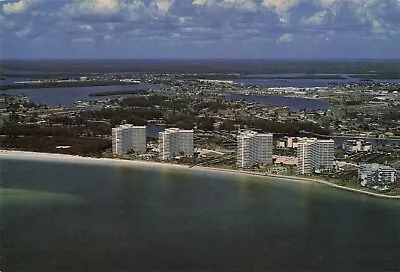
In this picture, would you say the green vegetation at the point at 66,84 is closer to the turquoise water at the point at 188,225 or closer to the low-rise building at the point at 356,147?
the turquoise water at the point at 188,225

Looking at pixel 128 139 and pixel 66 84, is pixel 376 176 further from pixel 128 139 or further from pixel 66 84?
pixel 66 84

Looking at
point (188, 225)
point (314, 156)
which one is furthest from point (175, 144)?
point (188, 225)

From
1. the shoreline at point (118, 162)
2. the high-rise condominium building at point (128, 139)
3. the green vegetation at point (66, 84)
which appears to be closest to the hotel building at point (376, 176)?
the shoreline at point (118, 162)

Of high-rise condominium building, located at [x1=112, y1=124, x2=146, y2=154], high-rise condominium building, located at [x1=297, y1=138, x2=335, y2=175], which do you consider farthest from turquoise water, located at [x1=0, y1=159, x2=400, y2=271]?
high-rise condominium building, located at [x1=112, y1=124, x2=146, y2=154]

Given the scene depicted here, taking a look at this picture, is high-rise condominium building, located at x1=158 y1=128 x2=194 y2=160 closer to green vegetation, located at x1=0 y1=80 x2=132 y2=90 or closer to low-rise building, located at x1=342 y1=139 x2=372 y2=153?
low-rise building, located at x1=342 y1=139 x2=372 y2=153

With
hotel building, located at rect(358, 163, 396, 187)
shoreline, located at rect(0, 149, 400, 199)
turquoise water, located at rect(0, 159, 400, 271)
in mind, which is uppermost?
hotel building, located at rect(358, 163, 396, 187)

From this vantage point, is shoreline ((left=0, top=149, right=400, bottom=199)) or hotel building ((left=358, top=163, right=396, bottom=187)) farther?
shoreline ((left=0, top=149, right=400, bottom=199))
